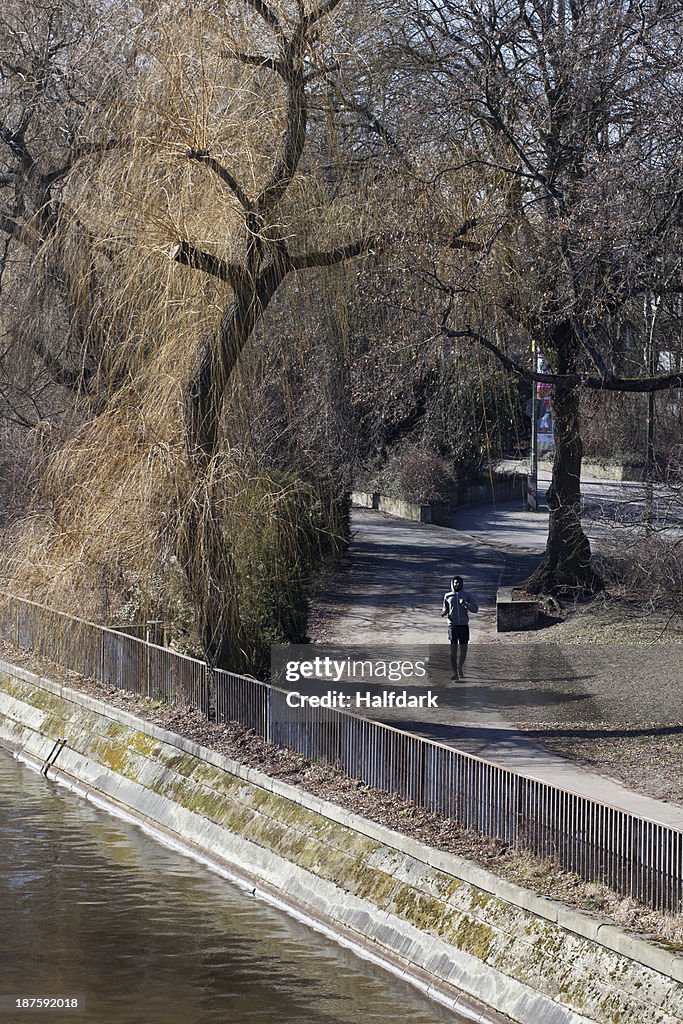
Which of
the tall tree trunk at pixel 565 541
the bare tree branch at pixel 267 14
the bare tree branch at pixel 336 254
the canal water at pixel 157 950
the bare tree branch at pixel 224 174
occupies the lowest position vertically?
the canal water at pixel 157 950

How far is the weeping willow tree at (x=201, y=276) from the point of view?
1858 centimetres

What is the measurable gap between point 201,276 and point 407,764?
277 inches

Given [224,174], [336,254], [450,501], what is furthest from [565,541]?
[450,501]

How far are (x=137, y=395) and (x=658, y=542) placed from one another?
742cm

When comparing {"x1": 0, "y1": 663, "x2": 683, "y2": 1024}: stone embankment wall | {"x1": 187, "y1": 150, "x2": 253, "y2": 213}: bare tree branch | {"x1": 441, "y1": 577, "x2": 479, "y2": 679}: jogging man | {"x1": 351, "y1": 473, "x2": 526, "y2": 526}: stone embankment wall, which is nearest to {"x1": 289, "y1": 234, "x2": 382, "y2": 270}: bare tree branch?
{"x1": 187, "y1": 150, "x2": 253, "y2": 213}: bare tree branch

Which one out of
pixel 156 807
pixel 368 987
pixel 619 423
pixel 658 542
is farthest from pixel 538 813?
pixel 619 423

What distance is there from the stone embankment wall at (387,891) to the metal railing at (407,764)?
64 centimetres

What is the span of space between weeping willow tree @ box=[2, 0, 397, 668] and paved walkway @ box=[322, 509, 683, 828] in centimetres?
373

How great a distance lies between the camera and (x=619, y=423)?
38781 millimetres

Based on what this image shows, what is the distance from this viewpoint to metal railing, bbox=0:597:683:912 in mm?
13156

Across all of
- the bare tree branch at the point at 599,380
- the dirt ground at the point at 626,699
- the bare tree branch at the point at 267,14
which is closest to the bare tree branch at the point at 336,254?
the bare tree branch at the point at 599,380

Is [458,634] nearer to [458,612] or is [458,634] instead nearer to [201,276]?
[458,612]

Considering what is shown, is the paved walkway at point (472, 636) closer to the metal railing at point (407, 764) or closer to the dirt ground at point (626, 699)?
the dirt ground at point (626, 699)

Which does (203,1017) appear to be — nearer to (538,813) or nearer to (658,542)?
(538,813)
